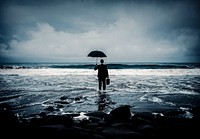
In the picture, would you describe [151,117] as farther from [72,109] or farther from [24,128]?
[24,128]

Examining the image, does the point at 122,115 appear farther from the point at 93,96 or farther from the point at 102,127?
the point at 93,96

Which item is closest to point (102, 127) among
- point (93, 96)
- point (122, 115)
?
point (122, 115)

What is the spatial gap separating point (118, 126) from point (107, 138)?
847 mm

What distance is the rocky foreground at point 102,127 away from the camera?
4090 mm

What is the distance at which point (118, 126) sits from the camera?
4879 millimetres

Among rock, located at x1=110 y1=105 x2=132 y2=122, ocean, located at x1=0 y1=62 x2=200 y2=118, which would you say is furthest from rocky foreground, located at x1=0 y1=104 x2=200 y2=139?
ocean, located at x1=0 y1=62 x2=200 y2=118

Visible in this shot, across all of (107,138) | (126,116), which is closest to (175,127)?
(126,116)

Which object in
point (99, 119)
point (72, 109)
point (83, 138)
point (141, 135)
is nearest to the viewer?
point (83, 138)

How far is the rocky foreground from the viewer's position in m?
4.09

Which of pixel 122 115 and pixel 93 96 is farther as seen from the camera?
pixel 93 96

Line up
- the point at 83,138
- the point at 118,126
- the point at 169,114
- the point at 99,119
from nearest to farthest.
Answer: the point at 83,138 → the point at 118,126 → the point at 99,119 → the point at 169,114

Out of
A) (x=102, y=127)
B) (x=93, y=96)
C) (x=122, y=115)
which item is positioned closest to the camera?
(x=102, y=127)

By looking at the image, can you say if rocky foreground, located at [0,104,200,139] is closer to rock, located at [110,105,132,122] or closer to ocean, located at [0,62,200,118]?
rock, located at [110,105,132,122]

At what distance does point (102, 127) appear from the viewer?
16.0 feet
